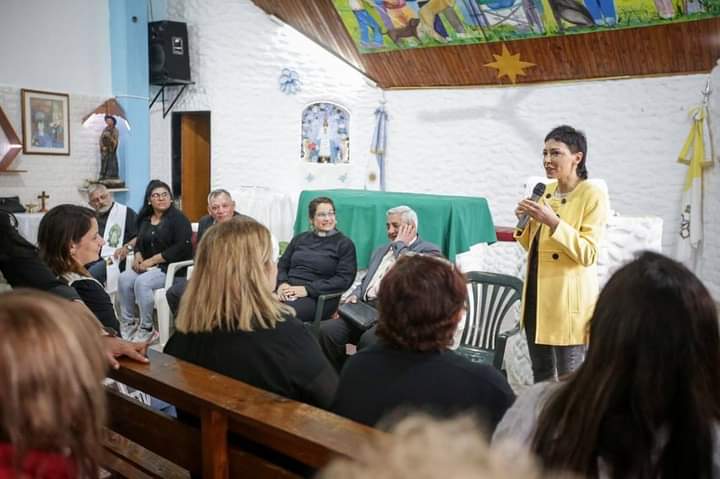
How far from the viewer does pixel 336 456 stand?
3.92 feet

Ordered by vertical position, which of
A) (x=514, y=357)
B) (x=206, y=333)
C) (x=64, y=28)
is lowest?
(x=514, y=357)

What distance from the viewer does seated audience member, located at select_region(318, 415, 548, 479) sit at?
0.51m

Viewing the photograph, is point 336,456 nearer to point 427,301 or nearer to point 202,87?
point 427,301

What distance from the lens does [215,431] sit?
1475 millimetres

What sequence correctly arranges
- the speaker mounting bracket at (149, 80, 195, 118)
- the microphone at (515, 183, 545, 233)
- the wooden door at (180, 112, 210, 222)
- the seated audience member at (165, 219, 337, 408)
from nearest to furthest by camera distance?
the seated audience member at (165, 219, 337, 408) < the microphone at (515, 183, 545, 233) < the speaker mounting bracket at (149, 80, 195, 118) < the wooden door at (180, 112, 210, 222)

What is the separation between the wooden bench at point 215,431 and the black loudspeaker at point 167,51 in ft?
23.4

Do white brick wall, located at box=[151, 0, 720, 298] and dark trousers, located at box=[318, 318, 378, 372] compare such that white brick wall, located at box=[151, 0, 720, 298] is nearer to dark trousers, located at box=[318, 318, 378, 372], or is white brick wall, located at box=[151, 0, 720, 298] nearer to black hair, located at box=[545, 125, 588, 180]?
dark trousers, located at box=[318, 318, 378, 372]

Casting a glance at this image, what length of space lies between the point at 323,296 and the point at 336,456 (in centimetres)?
273

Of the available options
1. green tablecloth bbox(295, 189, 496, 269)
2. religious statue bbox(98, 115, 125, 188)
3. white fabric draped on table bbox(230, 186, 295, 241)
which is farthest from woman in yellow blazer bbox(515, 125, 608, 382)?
religious statue bbox(98, 115, 125, 188)

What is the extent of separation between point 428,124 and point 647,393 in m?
6.66

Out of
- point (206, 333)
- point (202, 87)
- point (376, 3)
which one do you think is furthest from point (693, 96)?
point (202, 87)

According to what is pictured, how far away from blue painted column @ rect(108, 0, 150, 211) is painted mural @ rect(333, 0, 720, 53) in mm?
2837

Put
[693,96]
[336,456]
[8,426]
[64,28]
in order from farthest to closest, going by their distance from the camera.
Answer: [64,28]
[693,96]
[336,456]
[8,426]

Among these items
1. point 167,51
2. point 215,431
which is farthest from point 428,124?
point 215,431
